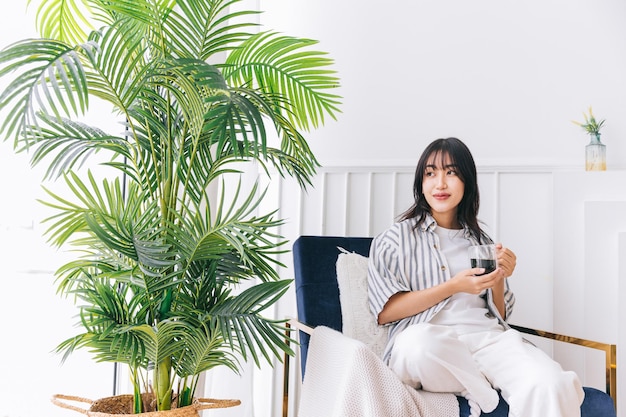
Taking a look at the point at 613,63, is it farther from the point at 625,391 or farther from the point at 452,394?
the point at 452,394

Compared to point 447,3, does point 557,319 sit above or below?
below

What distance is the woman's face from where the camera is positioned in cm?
199

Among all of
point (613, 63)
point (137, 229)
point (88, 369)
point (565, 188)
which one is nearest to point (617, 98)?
point (613, 63)

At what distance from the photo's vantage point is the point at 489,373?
1617 mm

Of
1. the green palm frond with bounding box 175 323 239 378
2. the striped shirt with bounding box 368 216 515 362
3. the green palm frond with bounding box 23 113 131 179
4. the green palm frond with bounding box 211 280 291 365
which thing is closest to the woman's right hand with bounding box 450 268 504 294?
the striped shirt with bounding box 368 216 515 362

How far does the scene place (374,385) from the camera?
145cm

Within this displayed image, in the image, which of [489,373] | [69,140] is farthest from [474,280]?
[69,140]

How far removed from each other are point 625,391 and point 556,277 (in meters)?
0.46

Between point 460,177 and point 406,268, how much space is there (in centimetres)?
34

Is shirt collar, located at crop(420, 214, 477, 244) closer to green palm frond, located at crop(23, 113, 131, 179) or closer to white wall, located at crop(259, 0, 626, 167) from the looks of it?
white wall, located at crop(259, 0, 626, 167)

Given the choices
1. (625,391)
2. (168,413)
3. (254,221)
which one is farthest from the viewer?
(625,391)

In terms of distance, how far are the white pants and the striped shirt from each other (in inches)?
9.0

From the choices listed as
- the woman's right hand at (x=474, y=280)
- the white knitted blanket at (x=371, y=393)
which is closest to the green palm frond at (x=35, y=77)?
the white knitted blanket at (x=371, y=393)

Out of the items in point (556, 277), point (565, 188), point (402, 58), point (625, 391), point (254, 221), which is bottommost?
point (625, 391)
